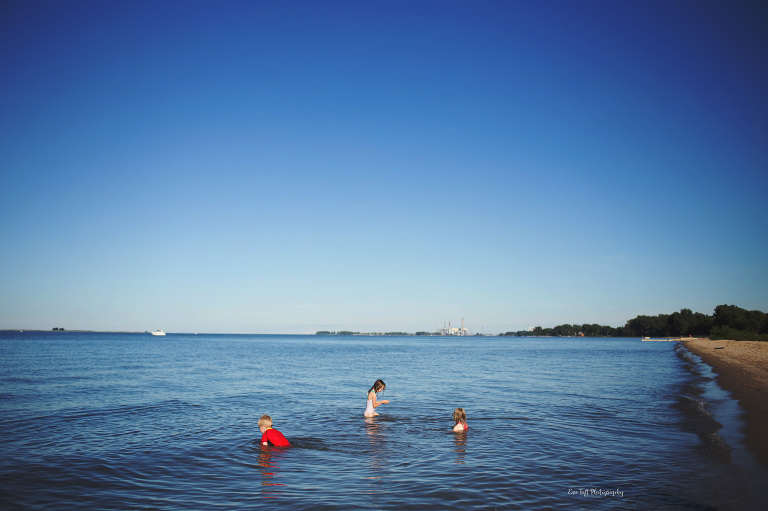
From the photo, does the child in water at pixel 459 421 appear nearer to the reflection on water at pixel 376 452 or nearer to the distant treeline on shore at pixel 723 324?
the reflection on water at pixel 376 452

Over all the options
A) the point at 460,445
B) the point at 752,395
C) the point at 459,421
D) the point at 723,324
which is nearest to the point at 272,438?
the point at 460,445

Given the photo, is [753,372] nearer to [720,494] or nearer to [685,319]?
[720,494]

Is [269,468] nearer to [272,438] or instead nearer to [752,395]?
[272,438]

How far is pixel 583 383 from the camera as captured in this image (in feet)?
104

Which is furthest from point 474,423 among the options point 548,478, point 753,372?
point 753,372

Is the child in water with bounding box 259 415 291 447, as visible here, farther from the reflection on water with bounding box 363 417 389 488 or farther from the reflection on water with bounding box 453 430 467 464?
the reflection on water with bounding box 453 430 467 464

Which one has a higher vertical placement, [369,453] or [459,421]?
[459,421]

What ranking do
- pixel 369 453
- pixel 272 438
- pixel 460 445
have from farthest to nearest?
1. pixel 460 445
2. pixel 272 438
3. pixel 369 453

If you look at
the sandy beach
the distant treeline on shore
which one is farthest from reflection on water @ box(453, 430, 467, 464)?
the distant treeline on shore

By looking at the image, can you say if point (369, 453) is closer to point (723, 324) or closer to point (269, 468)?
point (269, 468)

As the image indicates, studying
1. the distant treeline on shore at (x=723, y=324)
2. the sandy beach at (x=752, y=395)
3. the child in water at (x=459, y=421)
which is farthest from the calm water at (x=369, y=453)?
the distant treeline on shore at (x=723, y=324)

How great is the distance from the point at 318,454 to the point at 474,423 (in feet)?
22.8

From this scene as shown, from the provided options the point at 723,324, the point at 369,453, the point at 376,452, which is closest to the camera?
the point at 369,453

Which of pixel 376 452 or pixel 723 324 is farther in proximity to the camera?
pixel 723 324
